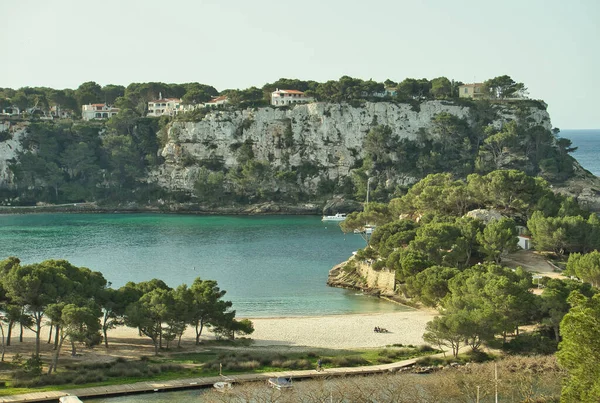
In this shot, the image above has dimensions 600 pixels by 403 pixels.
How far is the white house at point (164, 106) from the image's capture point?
105319 millimetres

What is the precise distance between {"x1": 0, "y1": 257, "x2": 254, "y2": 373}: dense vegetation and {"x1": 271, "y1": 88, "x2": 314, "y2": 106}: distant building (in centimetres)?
6481

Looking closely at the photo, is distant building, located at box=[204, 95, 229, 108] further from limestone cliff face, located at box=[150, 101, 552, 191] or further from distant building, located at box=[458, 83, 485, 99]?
distant building, located at box=[458, 83, 485, 99]

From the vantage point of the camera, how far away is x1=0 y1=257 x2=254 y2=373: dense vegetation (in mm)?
30000

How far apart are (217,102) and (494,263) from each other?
61.1 metres

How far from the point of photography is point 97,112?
109 metres

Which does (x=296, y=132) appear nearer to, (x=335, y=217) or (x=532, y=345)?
(x=335, y=217)

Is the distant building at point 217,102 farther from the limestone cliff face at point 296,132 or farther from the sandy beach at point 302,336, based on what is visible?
the sandy beach at point 302,336

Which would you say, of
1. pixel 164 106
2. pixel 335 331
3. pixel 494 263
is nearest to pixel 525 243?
pixel 494 263

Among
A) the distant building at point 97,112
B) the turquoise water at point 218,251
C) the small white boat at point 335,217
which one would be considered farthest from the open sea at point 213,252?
the distant building at point 97,112

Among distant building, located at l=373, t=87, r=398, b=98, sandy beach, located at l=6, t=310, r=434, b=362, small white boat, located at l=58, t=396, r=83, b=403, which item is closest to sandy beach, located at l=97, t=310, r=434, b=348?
sandy beach, located at l=6, t=310, r=434, b=362

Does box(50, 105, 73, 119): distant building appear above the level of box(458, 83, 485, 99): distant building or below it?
below

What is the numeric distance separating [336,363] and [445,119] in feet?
220

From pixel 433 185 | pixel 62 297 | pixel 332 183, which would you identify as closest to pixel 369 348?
pixel 62 297

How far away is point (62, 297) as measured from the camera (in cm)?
3159
